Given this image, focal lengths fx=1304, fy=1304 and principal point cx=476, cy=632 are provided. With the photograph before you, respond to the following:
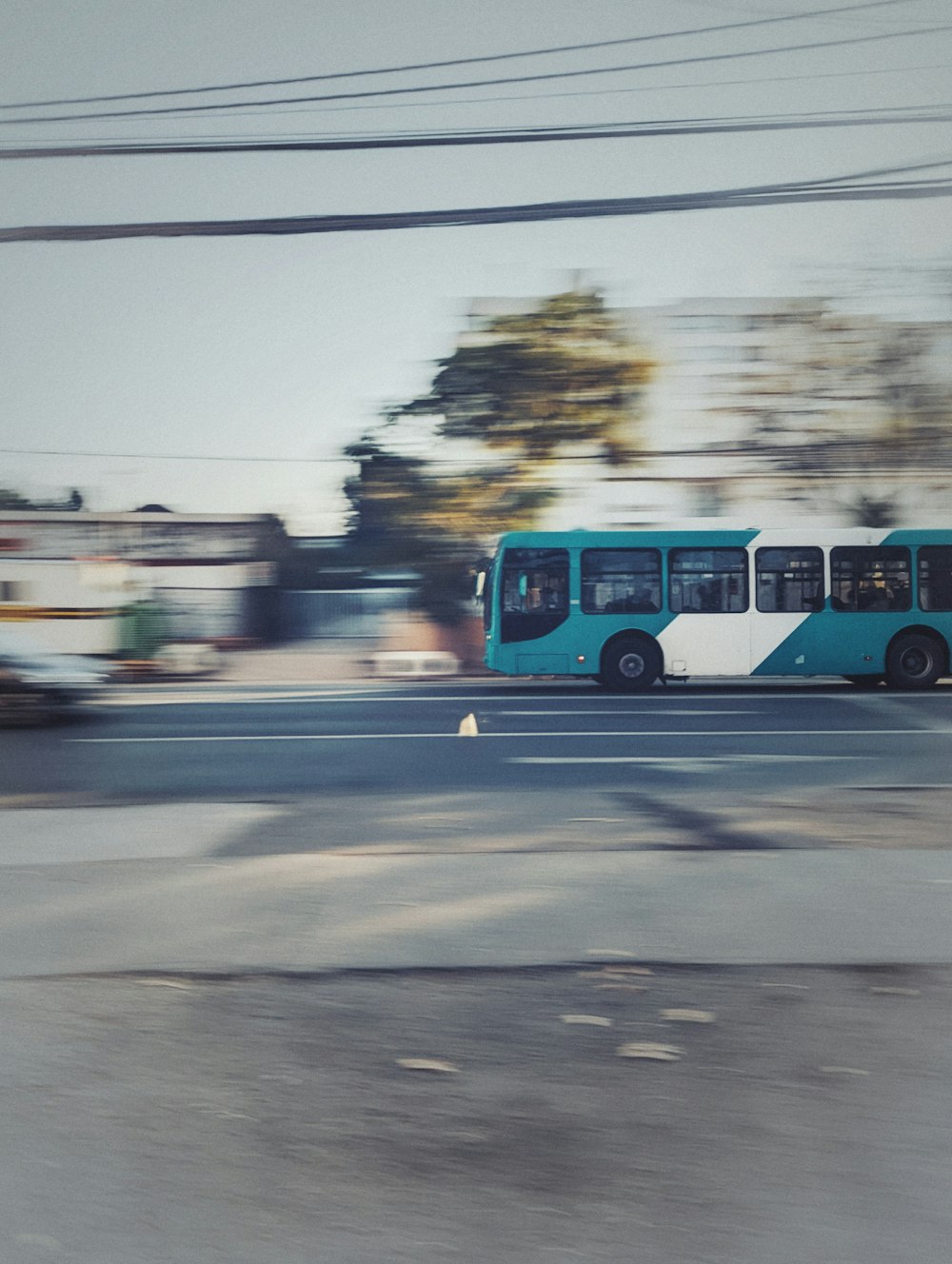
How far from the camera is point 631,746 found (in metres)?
13.2

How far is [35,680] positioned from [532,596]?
803 cm

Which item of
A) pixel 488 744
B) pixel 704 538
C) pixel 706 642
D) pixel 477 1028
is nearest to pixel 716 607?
pixel 706 642

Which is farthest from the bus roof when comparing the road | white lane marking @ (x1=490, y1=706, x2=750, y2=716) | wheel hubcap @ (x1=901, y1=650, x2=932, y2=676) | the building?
the road

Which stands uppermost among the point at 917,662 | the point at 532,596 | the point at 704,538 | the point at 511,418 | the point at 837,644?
the point at 511,418

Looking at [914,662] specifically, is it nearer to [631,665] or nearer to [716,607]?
[716,607]

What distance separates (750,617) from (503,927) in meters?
15.4

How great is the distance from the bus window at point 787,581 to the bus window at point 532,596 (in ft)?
10.2

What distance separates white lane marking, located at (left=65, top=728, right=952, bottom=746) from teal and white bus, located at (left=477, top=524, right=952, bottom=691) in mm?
5838

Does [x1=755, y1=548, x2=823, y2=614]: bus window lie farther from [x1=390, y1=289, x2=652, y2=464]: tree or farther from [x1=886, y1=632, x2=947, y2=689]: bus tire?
[x1=390, y1=289, x2=652, y2=464]: tree

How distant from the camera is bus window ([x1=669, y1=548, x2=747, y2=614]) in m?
20.7

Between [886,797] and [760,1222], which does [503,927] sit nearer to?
[760,1222]

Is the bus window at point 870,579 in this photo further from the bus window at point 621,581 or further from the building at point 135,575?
the building at point 135,575

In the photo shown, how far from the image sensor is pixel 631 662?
20.6 m

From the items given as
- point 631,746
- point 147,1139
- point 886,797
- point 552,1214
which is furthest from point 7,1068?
point 631,746
